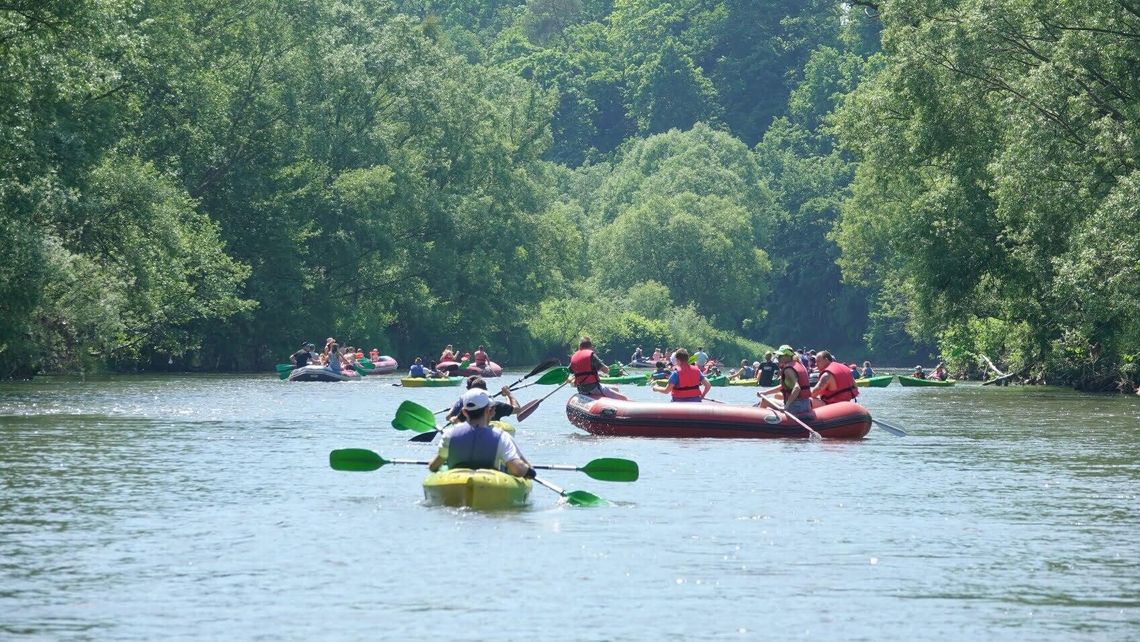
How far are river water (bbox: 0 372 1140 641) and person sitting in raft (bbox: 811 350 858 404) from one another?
4.89 ft

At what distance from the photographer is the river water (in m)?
12.9

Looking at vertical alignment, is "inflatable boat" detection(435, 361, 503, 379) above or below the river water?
above

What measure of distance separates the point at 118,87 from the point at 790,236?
7032 cm

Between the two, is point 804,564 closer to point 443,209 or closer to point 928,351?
point 443,209

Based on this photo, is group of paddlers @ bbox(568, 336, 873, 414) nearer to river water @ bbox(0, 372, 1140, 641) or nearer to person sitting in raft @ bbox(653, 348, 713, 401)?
person sitting in raft @ bbox(653, 348, 713, 401)

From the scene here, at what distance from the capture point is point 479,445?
59.8 feet

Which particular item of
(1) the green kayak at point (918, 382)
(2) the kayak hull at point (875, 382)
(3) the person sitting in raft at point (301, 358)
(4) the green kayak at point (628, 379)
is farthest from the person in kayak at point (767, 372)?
(3) the person sitting in raft at point (301, 358)

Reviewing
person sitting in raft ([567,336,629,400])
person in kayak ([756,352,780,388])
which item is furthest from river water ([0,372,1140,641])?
person in kayak ([756,352,780,388])

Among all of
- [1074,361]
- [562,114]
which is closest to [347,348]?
[1074,361]

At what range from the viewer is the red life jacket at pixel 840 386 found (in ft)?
95.6

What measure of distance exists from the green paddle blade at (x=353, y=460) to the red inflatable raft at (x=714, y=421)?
8.48 metres

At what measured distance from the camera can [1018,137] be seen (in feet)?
137

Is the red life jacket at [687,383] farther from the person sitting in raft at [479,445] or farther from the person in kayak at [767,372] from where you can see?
the person in kayak at [767,372]

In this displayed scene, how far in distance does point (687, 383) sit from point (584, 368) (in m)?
1.72
